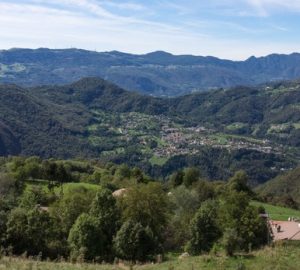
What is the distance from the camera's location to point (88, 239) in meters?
27.1

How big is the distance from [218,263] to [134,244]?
988cm

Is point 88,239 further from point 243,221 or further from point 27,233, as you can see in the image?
point 243,221

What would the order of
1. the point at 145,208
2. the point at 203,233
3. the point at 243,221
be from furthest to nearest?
the point at 145,208 → the point at 243,221 → the point at 203,233

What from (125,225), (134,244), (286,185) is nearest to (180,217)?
(125,225)

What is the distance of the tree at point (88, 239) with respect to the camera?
2685 centimetres

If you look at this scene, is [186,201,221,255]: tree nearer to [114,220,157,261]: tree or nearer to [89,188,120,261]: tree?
[89,188,120,261]: tree

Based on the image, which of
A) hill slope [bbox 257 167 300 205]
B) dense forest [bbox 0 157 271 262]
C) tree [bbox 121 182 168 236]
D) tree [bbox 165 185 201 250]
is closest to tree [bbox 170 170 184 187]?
dense forest [bbox 0 157 271 262]

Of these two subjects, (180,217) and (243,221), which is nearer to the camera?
(243,221)

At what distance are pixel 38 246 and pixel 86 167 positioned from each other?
74.2 metres

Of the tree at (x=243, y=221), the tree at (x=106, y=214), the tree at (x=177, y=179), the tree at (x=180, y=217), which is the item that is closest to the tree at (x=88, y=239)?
the tree at (x=106, y=214)

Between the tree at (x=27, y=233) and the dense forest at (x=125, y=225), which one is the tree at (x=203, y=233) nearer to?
the dense forest at (x=125, y=225)

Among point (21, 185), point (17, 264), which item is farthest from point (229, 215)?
point (21, 185)

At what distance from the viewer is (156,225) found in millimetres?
39375

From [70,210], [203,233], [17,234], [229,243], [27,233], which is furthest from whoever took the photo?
[70,210]
